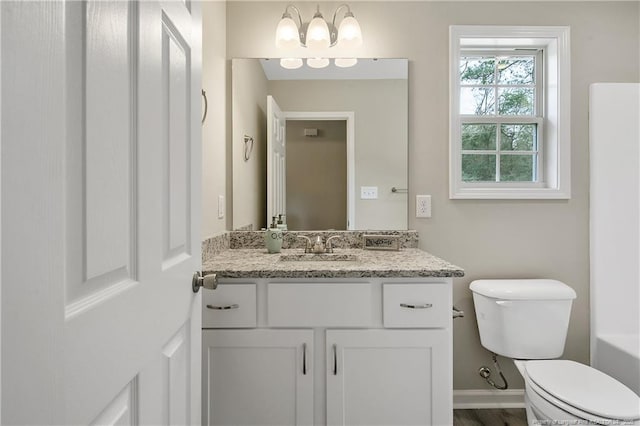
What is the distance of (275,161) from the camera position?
2.05 meters

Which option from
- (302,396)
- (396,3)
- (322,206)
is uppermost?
(396,3)

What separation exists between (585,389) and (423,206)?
106 centimetres

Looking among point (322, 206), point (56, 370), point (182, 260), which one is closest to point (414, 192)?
point (322, 206)

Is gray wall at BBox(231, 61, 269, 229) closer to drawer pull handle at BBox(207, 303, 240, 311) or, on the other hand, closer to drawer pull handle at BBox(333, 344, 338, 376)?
drawer pull handle at BBox(207, 303, 240, 311)

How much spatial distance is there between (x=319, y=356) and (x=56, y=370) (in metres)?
1.08

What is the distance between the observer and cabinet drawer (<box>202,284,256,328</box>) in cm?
137

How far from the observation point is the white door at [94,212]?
342 millimetres

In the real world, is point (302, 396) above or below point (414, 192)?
below

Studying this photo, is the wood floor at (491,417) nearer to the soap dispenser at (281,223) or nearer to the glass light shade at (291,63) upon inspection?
the soap dispenser at (281,223)

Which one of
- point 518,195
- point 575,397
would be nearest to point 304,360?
point 575,397

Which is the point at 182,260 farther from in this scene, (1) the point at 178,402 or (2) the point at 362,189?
(2) the point at 362,189

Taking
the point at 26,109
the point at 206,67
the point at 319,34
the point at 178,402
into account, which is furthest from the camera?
the point at 319,34

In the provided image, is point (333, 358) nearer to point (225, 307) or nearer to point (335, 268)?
point (335, 268)

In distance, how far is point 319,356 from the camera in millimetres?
1372
